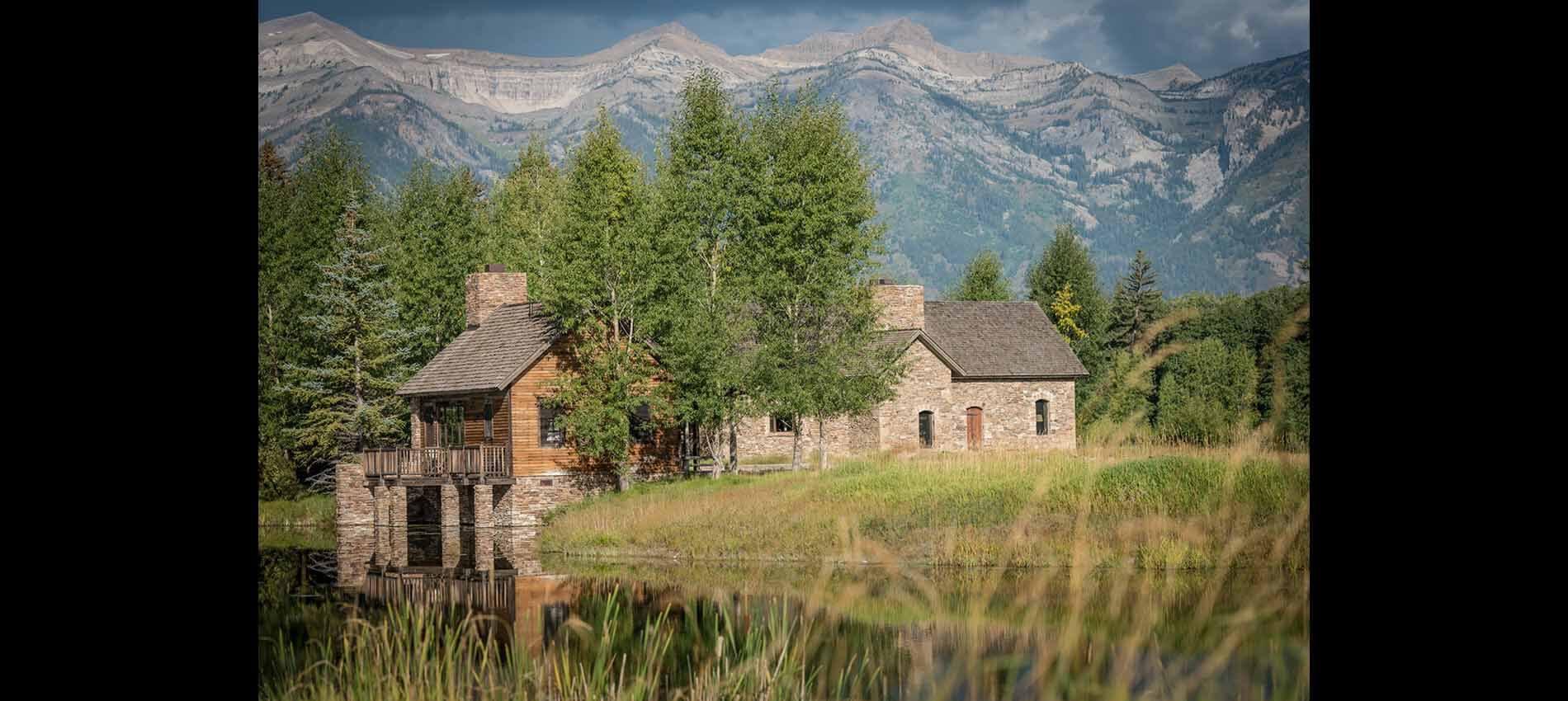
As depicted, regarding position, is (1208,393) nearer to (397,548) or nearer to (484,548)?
(484,548)

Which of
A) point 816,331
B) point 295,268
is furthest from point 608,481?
point 295,268

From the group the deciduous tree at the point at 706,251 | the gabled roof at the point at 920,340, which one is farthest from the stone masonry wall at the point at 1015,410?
the deciduous tree at the point at 706,251

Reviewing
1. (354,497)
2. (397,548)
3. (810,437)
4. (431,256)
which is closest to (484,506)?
(397,548)

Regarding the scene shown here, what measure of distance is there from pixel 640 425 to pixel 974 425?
1174cm

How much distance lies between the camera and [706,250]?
32.6 m

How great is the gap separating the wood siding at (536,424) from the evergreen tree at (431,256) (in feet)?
20.2

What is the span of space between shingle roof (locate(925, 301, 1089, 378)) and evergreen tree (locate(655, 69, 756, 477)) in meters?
8.36

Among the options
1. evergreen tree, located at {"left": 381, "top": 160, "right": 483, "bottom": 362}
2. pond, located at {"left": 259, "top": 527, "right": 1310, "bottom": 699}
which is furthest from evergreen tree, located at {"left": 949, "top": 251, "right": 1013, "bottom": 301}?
pond, located at {"left": 259, "top": 527, "right": 1310, "bottom": 699}

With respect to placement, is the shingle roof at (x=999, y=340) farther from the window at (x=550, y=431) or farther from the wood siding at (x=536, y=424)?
the window at (x=550, y=431)

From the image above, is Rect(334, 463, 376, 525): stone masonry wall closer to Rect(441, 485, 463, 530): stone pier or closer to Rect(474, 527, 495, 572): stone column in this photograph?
Rect(441, 485, 463, 530): stone pier

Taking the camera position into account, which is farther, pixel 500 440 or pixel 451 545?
pixel 500 440

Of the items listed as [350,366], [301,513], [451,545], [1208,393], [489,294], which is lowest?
[451,545]

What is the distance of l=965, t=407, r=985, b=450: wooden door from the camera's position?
126ft

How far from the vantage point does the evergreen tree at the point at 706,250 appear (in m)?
29.0
